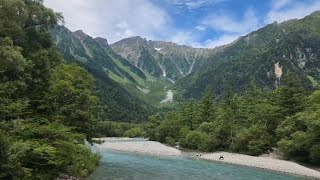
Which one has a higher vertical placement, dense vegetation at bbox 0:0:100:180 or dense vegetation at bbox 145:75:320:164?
dense vegetation at bbox 145:75:320:164

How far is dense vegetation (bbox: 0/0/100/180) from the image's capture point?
2783 cm

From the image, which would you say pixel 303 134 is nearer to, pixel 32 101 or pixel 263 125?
pixel 263 125

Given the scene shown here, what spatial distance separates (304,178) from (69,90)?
32.3m

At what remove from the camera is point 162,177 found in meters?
48.6

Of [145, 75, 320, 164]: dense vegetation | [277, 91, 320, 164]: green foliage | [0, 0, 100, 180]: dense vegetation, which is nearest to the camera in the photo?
[0, 0, 100, 180]: dense vegetation

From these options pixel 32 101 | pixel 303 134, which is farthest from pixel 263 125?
pixel 32 101

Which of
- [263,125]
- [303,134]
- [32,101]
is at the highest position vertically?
[263,125]

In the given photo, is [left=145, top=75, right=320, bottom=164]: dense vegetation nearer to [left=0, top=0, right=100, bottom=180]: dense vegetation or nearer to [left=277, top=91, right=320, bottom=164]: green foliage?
[left=277, top=91, right=320, bottom=164]: green foliage

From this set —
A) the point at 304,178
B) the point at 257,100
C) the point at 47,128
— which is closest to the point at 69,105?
the point at 47,128

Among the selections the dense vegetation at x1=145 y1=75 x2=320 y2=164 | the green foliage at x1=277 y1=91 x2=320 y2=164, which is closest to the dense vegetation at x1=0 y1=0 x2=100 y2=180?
the green foliage at x1=277 y1=91 x2=320 y2=164

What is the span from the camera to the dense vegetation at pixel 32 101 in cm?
2783

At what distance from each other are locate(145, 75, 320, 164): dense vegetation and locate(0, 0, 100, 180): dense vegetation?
4036 cm

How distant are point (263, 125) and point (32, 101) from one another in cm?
6549

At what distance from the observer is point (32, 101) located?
36.9 m
